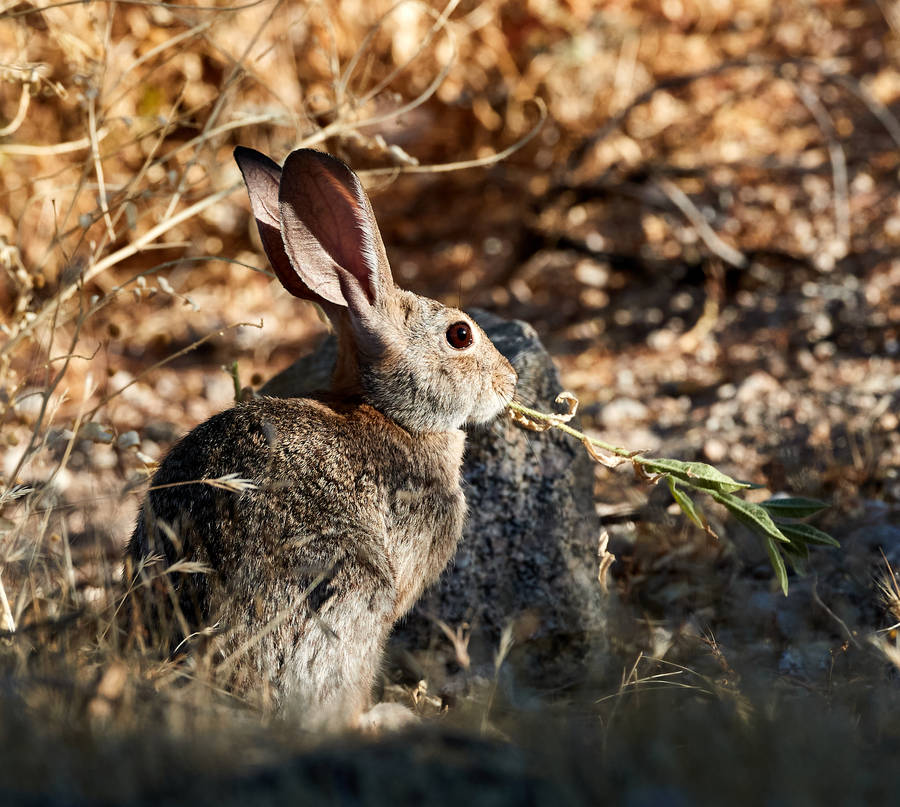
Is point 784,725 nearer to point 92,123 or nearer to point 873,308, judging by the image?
point 92,123

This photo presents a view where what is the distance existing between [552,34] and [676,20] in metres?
1.48

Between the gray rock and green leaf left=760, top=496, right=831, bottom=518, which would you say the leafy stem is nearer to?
green leaf left=760, top=496, right=831, bottom=518

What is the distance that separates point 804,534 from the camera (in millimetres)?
3842

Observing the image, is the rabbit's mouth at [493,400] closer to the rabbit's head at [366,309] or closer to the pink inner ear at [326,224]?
the rabbit's head at [366,309]

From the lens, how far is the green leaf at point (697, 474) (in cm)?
381

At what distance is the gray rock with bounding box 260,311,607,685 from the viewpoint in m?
4.30

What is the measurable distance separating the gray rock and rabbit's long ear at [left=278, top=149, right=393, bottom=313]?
2.29 ft

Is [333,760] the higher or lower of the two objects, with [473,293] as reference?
higher

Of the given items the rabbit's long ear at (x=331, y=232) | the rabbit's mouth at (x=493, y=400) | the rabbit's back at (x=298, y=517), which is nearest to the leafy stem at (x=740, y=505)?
the rabbit's mouth at (x=493, y=400)

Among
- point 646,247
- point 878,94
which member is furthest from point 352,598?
point 878,94

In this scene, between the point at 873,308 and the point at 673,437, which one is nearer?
the point at 673,437

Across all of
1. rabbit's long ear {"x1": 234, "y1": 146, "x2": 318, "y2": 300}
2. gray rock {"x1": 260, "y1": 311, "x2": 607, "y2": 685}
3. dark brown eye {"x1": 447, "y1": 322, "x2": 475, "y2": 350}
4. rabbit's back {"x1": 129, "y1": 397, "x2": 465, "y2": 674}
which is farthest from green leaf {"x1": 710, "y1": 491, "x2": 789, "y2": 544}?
rabbit's long ear {"x1": 234, "y1": 146, "x2": 318, "y2": 300}

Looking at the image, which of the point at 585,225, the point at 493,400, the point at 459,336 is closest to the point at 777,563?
the point at 493,400

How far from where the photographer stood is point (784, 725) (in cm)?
212
